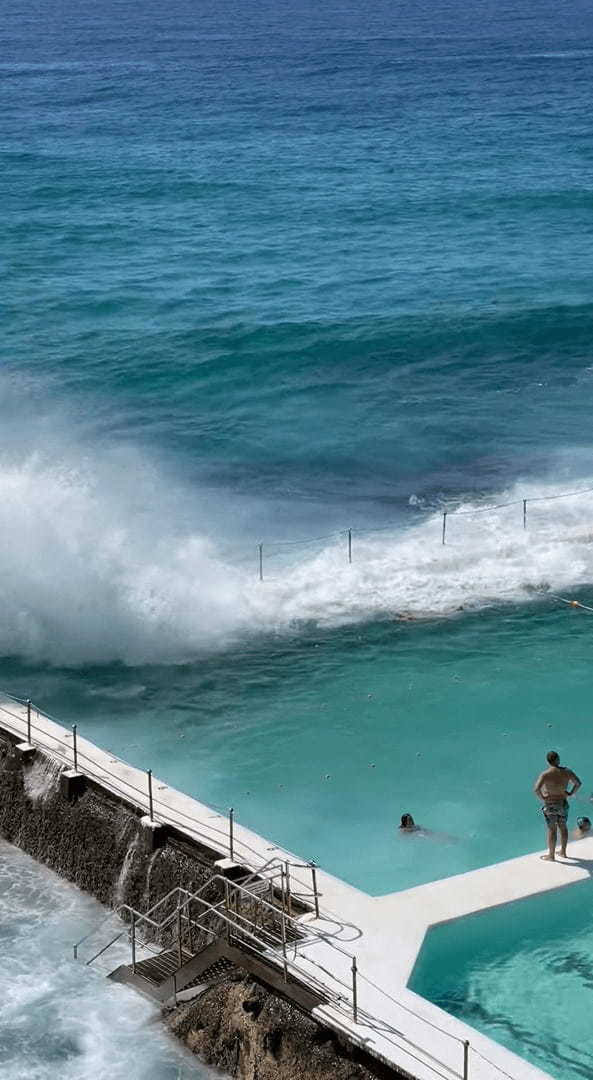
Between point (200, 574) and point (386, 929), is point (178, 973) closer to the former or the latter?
point (386, 929)

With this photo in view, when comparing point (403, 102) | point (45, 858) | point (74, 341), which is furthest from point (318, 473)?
point (403, 102)

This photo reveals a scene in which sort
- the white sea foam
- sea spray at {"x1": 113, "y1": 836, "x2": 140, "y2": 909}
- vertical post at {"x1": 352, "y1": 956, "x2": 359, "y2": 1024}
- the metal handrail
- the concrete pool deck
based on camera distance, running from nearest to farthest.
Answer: the concrete pool deck
vertical post at {"x1": 352, "y1": 956, "x2": 359, "y2": 1024}
the metal handrail
sea spray at {"x1": 113, "y1": 836, "x2": 140, "y2": 909}
the white sea foam

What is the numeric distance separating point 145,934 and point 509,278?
36710 millimetres

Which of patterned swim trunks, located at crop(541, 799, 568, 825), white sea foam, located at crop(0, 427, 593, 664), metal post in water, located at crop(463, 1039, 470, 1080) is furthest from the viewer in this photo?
white sea foam, located at crop(0, 427, 593, 664)

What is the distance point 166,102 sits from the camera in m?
82.1

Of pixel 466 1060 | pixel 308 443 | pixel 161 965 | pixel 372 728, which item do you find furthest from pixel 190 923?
pixel 308 443

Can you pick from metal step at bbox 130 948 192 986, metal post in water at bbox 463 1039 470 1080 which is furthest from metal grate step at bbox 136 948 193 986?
metal post in water at bbox 463 1039 470 1080

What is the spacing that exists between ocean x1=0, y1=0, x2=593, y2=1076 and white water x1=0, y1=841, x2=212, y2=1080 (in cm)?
256

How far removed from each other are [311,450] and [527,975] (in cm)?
2194

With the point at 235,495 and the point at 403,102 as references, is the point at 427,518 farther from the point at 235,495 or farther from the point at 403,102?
the point at 403,102

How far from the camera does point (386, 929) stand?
50.3 feet

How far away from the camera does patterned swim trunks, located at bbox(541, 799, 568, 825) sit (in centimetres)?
1652

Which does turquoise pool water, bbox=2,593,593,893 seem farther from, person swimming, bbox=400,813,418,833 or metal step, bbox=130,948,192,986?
metal step, bbox=130,948,192,986

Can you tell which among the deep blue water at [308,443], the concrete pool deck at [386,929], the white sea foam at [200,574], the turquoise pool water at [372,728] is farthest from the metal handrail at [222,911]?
the white sea foam at [200,574]
